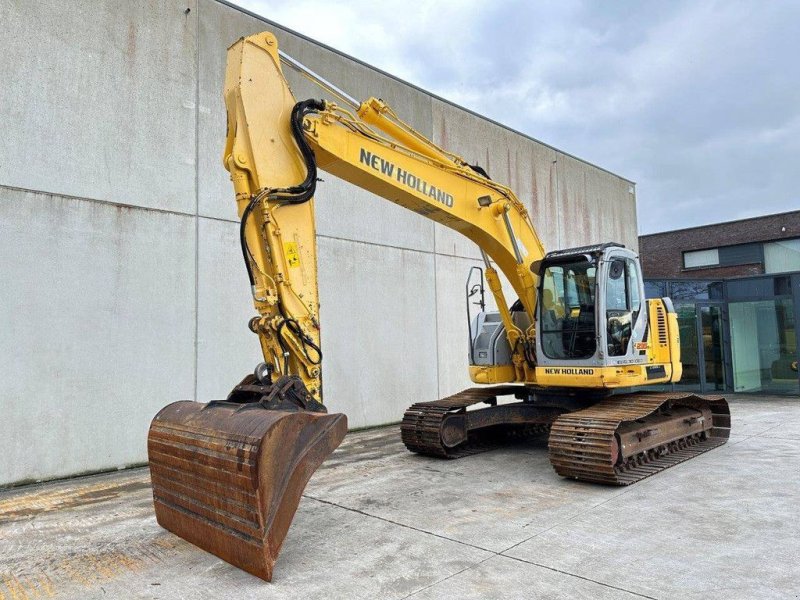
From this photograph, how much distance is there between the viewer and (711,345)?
15070 mm

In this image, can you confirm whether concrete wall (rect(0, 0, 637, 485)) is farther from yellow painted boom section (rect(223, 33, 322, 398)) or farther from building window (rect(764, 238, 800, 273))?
building window (rect(764, 238, 800, 273))

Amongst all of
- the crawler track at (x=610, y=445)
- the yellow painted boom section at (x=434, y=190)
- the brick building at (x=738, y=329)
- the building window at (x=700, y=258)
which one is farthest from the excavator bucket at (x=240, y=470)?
the building window at (x=700, y=258)

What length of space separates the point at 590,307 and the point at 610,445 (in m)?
1.80

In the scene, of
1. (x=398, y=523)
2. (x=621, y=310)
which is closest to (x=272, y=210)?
(x=398, y=523)

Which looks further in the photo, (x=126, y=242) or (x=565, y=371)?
(x=126, y=242)

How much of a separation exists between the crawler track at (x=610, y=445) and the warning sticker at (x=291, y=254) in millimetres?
3486

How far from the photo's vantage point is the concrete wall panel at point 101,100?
23.0ft

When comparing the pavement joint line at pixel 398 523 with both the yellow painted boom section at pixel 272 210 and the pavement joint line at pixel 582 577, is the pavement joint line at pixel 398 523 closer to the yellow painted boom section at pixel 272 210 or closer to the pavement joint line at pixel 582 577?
the pavement joint line at pixel 582 577

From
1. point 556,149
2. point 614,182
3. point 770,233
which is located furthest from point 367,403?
point 770,233

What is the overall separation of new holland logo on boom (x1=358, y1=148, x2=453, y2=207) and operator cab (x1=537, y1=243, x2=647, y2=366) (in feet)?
5.66

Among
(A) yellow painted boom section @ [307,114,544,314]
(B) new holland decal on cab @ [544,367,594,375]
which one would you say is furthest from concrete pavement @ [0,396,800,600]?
(A) yellow painted boom section @ [307,114,544,314]

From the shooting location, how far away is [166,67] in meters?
8.23

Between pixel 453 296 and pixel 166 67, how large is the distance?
6826 mm

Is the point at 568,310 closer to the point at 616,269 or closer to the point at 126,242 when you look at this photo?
the point at 616,269
